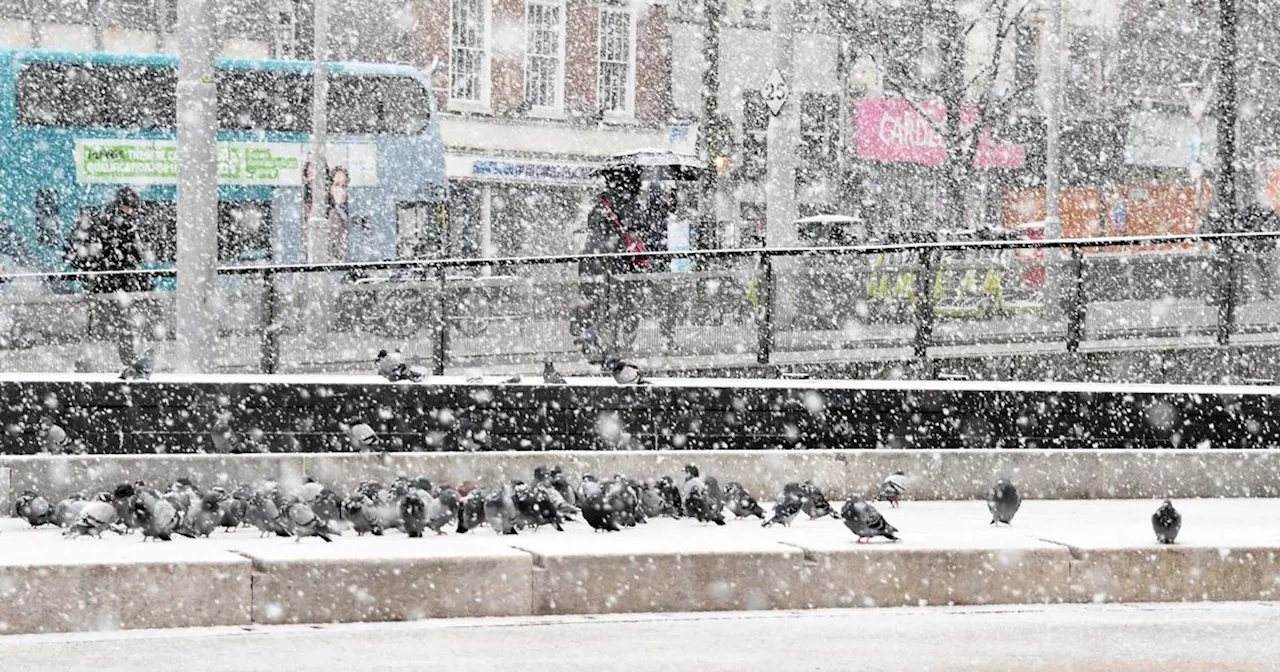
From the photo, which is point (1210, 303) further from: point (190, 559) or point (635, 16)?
point (635, 16)

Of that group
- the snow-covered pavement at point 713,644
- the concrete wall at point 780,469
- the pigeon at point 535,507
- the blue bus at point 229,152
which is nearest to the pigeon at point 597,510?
the pigeon at point 535,507

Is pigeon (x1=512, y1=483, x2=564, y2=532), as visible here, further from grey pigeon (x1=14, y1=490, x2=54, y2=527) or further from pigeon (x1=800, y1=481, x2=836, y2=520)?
grey pigeon (x1=14, y1=490, x2=54, y2=527)

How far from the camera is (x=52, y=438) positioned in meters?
10.3

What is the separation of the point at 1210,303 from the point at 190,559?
12.0 meters

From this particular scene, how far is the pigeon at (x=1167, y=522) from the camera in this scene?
8.25m

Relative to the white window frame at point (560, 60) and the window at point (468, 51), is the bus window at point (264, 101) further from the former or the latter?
the white window frame at point (560, 60)

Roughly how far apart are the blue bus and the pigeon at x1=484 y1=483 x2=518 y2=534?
22.2 m

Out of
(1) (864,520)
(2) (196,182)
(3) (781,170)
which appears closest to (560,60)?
(3) (781,170)

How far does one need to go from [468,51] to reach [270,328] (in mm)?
28694

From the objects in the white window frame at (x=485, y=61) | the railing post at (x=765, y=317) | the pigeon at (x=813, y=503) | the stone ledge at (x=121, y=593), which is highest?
the white window frame at (x=485, y=61)

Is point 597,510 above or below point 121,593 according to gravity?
above

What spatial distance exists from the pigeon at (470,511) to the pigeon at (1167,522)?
2.71m

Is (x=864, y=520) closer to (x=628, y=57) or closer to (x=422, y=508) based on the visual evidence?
(x=422, y=508)

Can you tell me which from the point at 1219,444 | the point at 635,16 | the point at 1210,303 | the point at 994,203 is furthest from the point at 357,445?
the point at 994,203
